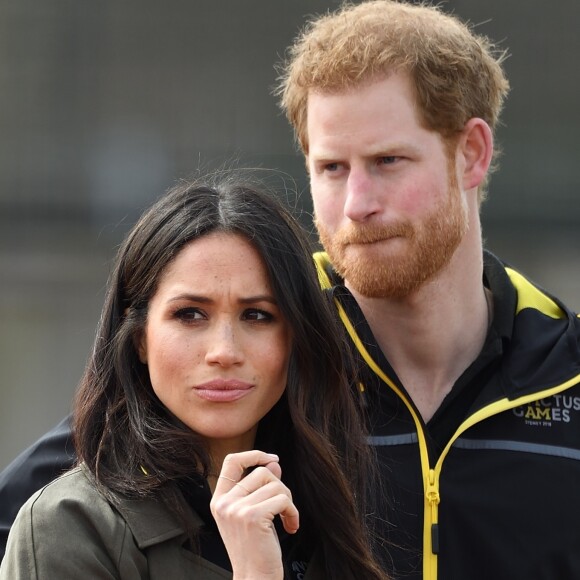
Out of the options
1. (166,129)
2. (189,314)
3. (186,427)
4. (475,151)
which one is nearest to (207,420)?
(186,427)

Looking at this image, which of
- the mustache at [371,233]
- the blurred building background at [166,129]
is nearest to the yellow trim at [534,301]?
the mustache at [371,233]

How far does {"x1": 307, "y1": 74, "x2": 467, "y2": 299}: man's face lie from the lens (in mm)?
2461

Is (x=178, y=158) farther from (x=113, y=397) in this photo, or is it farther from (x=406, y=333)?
(x=113, y=397)

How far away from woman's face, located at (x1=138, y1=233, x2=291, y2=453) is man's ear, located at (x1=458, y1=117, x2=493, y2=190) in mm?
1017

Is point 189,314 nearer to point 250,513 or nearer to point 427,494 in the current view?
point 250,513

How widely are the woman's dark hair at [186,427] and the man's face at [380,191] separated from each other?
530 mm

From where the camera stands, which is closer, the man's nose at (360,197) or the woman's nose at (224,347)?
the woman's nose at (224,347)

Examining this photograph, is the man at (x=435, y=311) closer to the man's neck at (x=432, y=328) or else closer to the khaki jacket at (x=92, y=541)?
the man's neck at (x=432, y=328)

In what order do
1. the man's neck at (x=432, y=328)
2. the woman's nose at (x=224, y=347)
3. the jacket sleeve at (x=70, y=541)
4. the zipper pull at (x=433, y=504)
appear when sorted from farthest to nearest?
the man's neck at (x=432, y=328) < the zipper pull at (x=433, y=504) < the woman's nose at (x=224, y=347) < the jacket sleeve at (x=70, y=541)

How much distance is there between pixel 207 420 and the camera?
176cm

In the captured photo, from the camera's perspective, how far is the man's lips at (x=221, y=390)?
1.74m

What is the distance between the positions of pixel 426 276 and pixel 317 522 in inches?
31.9

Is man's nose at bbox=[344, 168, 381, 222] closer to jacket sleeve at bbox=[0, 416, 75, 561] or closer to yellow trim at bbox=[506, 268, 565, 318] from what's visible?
yellow trim at bbox=[506, 268, 565, 318]

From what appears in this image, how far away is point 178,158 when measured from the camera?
6090 mm
